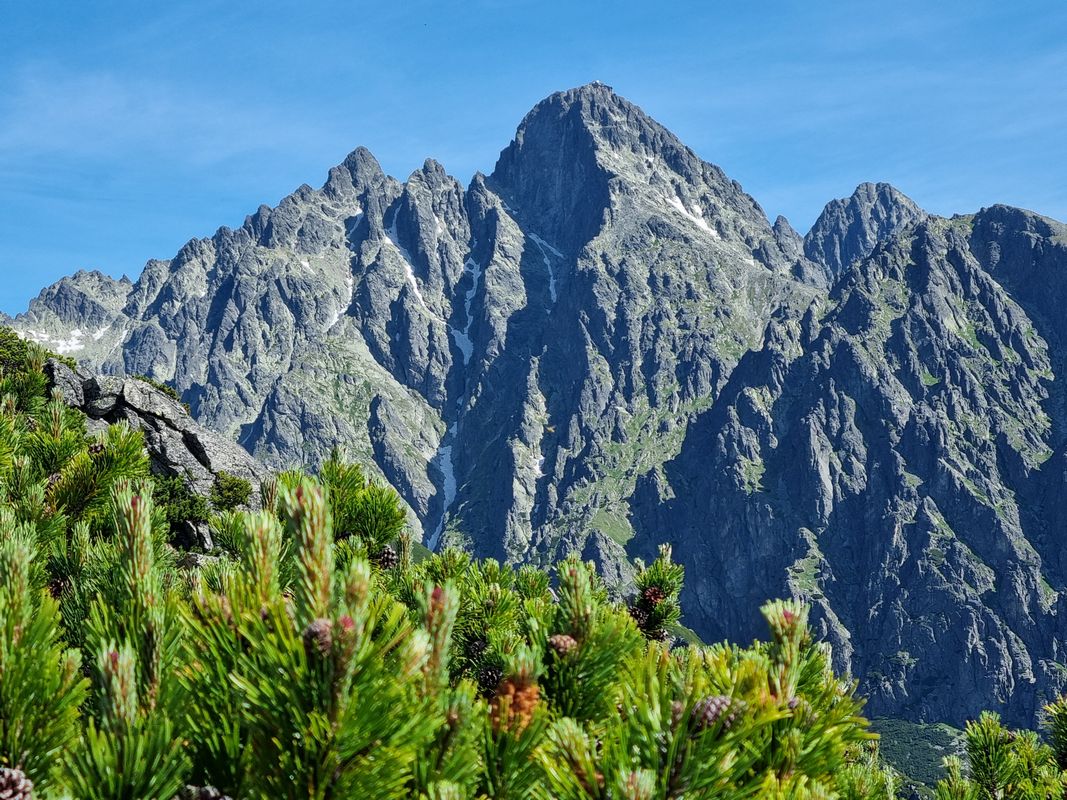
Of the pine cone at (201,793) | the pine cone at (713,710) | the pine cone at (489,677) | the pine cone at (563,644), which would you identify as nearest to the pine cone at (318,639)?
the pine cone at (201,793)

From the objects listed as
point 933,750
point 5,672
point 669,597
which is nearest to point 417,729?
point 5,672

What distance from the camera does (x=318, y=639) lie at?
1711 millimetres

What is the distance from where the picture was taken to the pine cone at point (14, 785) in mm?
1823

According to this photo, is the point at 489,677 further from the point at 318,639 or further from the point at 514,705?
the point at 318,639

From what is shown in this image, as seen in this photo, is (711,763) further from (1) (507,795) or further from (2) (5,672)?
(2) (5,672)

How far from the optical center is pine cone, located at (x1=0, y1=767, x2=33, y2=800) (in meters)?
1.82

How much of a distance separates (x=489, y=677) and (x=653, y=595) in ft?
5.46

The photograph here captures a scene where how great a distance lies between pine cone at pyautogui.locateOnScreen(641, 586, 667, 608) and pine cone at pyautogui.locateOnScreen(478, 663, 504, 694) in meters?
1.55

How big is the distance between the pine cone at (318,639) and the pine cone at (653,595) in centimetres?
416

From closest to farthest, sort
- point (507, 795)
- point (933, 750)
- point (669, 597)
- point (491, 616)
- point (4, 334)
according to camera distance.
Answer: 1. point (507, 795)
2. point (491, 616)
3. point (669, 597)
4. point (4, 334)
5. point (933, 750)

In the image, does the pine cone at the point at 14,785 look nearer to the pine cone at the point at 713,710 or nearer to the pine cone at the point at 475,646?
the pine cone at the point at 713,710

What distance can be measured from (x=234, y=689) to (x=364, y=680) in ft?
1.37

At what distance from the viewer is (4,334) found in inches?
1545

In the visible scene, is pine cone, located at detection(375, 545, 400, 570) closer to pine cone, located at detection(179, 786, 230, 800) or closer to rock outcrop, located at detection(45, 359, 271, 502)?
pine cone, located at detection(179, 786, 230, 800)
